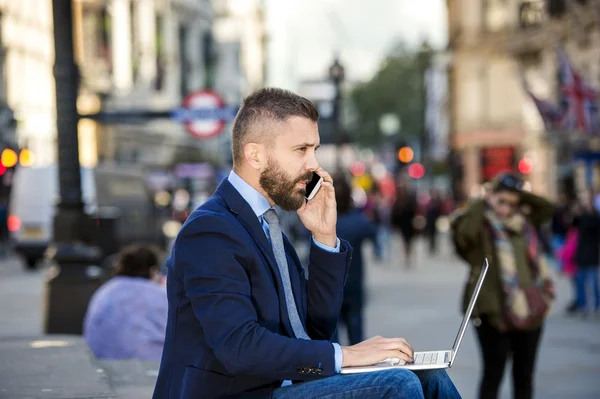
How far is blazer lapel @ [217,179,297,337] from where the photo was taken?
345 cm

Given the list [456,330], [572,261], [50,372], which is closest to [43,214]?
[572,261]

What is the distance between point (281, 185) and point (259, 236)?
0.65 ft

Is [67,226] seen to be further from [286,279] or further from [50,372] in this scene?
[286,279]

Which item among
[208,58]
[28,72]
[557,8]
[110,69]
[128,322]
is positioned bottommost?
[128,322]

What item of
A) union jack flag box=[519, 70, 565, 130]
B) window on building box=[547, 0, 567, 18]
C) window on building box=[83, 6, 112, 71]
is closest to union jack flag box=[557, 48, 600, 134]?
union jack flag box=[519, 70, 565, 130]

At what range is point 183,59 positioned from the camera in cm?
8375

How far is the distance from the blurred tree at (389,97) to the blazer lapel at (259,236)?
104 m

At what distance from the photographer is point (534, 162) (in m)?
46.2

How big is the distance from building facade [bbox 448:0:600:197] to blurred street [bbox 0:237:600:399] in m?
20.0

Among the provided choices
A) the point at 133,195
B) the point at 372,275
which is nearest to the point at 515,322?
the point at 372,275

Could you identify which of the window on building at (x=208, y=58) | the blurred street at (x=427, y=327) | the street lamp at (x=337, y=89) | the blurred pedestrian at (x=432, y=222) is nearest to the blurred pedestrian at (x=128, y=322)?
the blurred street at (x=427, y=327)

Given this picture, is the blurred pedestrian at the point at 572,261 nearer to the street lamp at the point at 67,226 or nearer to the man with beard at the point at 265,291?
the street lamp at the point at 67,226

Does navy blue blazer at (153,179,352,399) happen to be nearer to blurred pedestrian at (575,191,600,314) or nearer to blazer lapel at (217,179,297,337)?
blazer lapel at (217,179,297,337)

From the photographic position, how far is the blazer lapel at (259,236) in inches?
136
